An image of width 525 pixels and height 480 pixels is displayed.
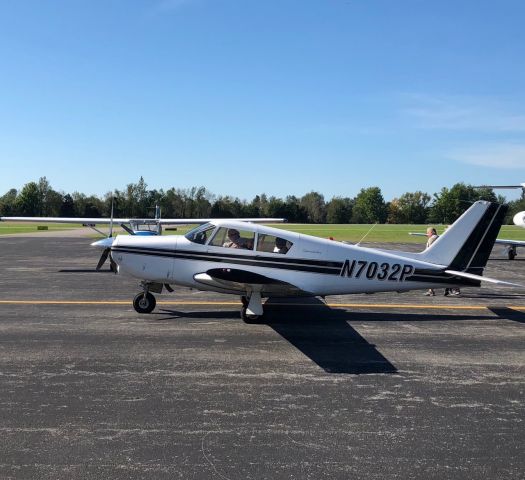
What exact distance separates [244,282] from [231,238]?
53.4 inches

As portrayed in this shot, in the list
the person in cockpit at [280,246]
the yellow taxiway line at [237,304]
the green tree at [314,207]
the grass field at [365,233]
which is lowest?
the yellow taxiway line at [237,304]

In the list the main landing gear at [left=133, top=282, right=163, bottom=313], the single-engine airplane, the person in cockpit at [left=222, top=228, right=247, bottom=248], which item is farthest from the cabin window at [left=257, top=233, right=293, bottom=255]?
the main landing gear at [left=133, top=282, right=163, bottom=313]

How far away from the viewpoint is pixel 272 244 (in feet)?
31.9

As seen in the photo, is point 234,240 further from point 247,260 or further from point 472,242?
point 472,242

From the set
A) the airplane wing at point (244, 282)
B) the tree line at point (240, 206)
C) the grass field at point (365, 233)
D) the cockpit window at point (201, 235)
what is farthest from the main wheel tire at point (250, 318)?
Result: the tree line at point (240, 206)

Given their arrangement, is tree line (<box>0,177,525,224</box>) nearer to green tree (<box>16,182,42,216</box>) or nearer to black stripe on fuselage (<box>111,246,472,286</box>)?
green tree (<box>16,182,42,216</box>)

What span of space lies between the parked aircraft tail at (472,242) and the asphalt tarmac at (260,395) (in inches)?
48.2

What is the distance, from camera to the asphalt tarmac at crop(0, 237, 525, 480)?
400 cm

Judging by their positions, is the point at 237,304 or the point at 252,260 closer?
the point at 252,260

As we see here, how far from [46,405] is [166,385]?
136cm

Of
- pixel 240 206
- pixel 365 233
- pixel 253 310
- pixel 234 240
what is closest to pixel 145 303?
pixel 234 240

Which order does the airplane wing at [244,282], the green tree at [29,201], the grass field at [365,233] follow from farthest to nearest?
1. the green tree at [29,201]
2. the grass field at [365,233]
3. the airplane wing at [244,282]

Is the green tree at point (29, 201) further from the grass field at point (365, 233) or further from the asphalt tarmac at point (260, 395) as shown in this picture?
the asphalt tarmac at point (260, 395)

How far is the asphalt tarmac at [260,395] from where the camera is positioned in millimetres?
4004
